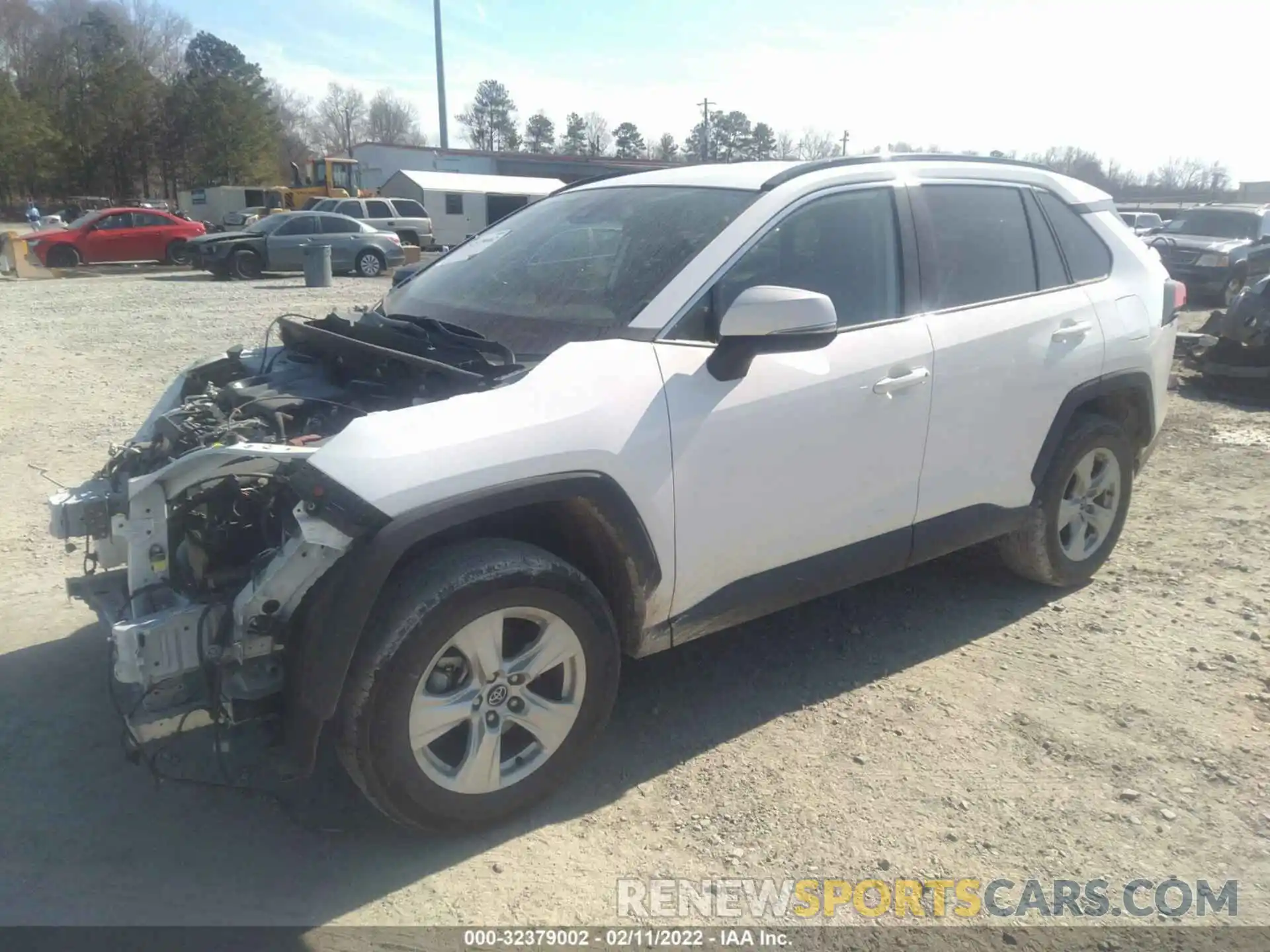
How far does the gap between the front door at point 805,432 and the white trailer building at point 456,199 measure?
29.9m

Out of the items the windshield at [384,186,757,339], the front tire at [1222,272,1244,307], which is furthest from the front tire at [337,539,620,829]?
the front tire at [1222,272,1244,307]

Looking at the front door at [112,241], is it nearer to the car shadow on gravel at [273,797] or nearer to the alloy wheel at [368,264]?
the alloy wheel at [368,264]

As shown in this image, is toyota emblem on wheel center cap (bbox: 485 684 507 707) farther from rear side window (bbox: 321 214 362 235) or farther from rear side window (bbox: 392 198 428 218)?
rear side window (bbox: 392 198 428 218)

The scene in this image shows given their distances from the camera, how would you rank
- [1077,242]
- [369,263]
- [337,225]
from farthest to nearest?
[337,225] < [369,263] < [1077,242]

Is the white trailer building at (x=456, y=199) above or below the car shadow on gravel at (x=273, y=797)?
above

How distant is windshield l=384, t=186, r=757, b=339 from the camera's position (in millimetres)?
3365

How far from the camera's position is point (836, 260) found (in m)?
3.61

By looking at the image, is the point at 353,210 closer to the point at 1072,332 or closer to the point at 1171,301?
the point at 1171,301

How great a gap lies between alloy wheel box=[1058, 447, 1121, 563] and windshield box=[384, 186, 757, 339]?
2.12 m

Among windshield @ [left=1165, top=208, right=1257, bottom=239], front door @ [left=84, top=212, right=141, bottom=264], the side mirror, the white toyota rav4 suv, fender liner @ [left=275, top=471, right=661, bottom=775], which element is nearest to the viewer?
fender liner @ [left=275, top=471, right=661, bottom=775]

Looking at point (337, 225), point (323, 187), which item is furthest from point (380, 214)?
point (323, 187)

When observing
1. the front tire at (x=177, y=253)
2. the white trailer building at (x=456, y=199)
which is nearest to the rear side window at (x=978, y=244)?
the front tire at (x=177, y=253)

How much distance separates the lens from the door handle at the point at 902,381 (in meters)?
3.45

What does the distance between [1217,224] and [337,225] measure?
18.2 meters
